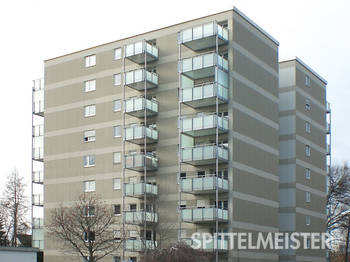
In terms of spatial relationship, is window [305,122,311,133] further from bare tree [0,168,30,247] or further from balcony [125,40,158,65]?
bare tree [0,168,30,247]

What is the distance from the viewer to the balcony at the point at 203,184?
153ft

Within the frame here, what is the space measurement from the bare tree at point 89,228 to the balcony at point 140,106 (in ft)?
26.4

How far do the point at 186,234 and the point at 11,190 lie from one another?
1036 inches

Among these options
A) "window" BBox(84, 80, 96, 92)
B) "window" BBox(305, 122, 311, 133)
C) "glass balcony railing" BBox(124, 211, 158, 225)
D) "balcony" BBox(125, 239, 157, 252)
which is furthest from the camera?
"window" BBox(305, 122, 311, 133)

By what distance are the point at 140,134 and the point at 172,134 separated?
105 inches

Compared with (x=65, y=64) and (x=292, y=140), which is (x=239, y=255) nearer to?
(x=292, y=140)

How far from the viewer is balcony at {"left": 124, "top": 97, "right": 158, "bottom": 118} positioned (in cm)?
5134

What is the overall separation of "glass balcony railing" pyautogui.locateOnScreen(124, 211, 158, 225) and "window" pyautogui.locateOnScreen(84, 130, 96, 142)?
8.69 m

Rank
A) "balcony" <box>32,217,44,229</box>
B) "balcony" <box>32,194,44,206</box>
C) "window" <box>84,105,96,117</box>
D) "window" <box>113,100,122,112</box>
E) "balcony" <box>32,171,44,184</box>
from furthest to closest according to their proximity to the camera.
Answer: "balcony" <box>32,171,44,184</box>
"balcony" <box>32,194,44,206</box>
"balcony" <box>32,217,44,229</box>
"window" <box>84,105,96,117</box>
"window" <box>113,100,122,112</box>

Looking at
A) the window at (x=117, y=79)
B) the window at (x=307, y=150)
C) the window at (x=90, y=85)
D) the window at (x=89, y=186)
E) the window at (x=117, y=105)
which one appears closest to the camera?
the window at (x=117, y=105)

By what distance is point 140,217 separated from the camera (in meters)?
49.8

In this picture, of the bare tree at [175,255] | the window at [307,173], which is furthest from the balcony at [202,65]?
the bare tree at [175,255]

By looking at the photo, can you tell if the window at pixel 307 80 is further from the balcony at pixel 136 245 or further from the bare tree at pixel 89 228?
the balcony at pixel 136 245

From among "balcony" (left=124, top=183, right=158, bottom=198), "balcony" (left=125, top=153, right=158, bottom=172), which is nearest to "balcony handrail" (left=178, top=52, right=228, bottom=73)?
"balcony" (left=125, top=153, right=158, bottom=172)
